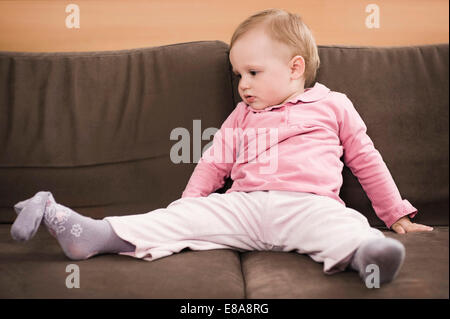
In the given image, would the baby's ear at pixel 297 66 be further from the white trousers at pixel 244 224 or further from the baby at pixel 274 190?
the white trousers at pixel 244 224

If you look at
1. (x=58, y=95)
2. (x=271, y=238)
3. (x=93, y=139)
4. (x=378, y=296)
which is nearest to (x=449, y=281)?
(x=378, y=296)

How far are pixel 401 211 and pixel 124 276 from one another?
2.28 feet

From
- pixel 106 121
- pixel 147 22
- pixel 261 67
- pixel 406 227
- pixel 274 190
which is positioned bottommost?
pixel 406 227

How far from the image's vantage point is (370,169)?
1.20 meters

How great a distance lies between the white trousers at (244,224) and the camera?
98 centimetres

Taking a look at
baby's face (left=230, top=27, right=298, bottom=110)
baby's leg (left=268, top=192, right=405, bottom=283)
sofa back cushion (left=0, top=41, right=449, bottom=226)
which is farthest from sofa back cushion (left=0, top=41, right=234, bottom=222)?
baby's leg (left=268, top=192, right=405, bottom=283)

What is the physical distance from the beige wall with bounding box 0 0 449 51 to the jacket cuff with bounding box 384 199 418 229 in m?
0.68

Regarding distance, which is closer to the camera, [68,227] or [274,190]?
[68,227]

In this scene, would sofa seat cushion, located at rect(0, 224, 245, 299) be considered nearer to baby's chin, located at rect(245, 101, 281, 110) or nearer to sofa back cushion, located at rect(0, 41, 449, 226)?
sofa back cushion, located at rect(0, 41, 449, 226)

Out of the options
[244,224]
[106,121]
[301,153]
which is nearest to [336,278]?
[244,224]

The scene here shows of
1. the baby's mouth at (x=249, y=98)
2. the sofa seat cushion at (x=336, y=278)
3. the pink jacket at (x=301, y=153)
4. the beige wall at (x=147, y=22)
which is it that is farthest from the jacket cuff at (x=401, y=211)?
the beige wall at (x=147, y=22)

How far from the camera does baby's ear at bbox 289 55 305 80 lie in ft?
4.13

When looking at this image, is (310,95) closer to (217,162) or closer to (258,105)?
(258,105)

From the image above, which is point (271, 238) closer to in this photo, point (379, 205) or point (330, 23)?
point (379, 205)
